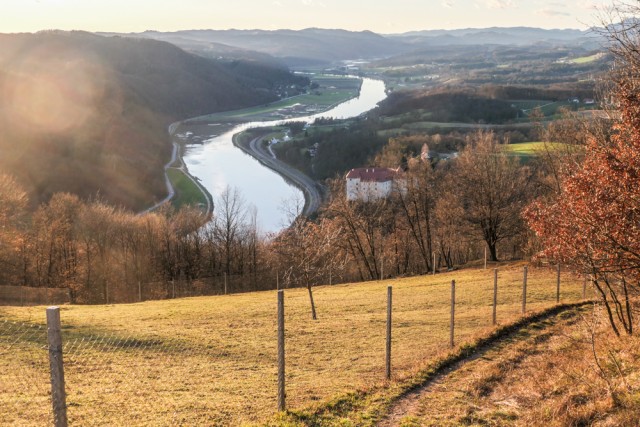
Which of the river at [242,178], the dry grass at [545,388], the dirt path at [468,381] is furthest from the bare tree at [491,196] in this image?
the river at [242,178]

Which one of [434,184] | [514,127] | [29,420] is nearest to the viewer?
[29,420]

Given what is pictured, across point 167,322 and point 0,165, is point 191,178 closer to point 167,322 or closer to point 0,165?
point 0,165

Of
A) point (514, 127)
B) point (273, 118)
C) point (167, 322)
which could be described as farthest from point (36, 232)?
point (273, 118)

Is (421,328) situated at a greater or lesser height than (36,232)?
greater

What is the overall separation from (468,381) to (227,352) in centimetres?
728

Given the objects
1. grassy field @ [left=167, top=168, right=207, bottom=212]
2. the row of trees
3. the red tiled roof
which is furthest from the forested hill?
the row of trees

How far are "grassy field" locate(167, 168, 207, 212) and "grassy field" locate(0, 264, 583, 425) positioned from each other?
59.1 metres

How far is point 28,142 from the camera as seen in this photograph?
94.8 meters

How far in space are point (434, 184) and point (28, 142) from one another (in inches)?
3081

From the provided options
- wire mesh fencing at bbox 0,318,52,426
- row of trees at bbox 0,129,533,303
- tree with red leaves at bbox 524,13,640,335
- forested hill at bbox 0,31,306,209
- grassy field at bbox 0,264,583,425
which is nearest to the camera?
tree with red leaves at bbox 524,13,640,335

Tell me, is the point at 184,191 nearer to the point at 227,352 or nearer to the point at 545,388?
the point at 227,352

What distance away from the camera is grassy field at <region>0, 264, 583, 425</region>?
988 cm

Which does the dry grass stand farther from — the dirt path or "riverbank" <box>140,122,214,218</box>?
"riverbank" <box>140,122,214,218</box>

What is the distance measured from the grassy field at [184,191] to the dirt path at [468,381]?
235 feet
